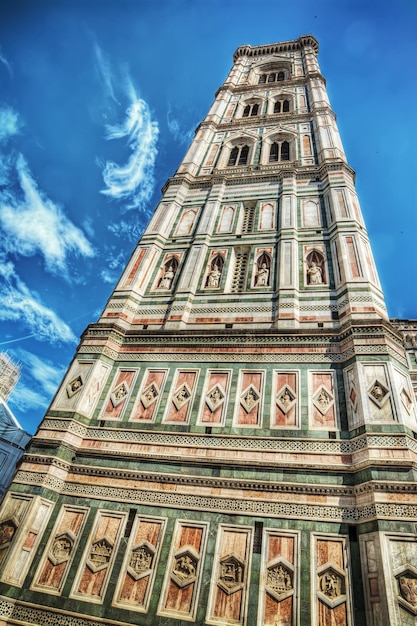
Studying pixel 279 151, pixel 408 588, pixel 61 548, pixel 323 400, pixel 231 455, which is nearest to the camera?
pixel 408 588

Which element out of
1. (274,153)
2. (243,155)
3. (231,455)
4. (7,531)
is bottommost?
(7,531)

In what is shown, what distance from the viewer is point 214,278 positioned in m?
10.6

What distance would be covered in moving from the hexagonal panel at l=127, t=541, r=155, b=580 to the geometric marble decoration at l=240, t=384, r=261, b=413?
105 inches

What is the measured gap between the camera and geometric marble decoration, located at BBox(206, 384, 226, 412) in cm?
753

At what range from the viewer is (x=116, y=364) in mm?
8844

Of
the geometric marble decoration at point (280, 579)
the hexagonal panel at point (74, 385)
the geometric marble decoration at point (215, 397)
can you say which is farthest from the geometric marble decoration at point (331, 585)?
the hexagonal panel at point (74, 385)

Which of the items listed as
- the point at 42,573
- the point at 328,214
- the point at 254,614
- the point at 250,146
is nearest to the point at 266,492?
the point at 254,614

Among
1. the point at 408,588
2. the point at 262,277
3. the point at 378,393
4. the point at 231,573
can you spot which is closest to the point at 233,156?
the point at 262,277

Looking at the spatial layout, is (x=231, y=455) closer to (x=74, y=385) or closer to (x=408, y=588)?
(x=408, y=588)

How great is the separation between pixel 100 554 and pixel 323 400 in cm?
433

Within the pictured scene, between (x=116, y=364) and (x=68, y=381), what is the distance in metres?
1.05

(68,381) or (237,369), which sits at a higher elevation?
(237,369)

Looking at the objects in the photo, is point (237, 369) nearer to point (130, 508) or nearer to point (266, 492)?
point (266, 492)

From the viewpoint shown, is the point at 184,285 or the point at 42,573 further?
the point at 184,285
